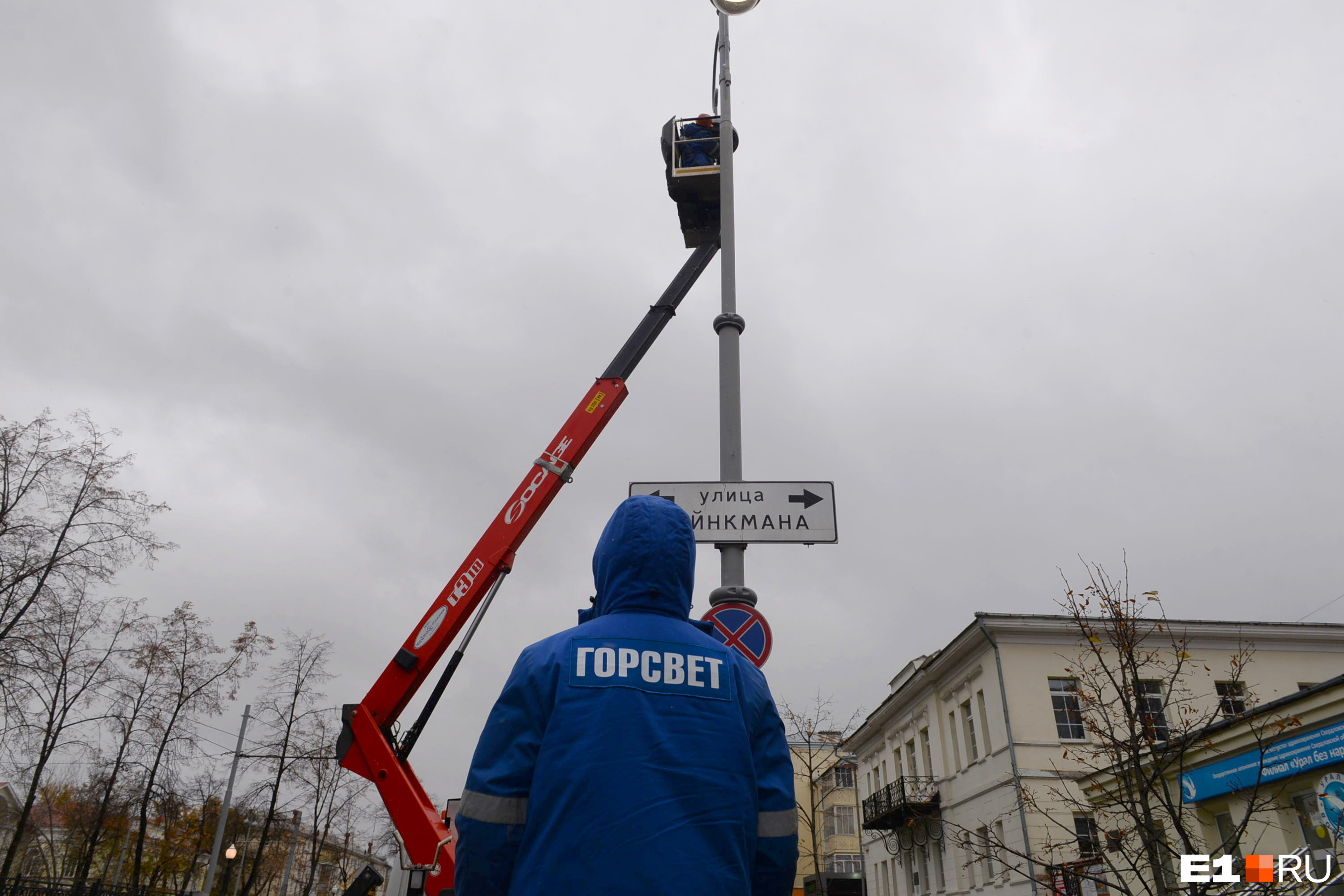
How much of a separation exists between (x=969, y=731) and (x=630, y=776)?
28900 millimetres

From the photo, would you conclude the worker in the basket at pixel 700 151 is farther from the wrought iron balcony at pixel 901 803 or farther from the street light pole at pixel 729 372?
the wrought iron balcony at pixel 901 803

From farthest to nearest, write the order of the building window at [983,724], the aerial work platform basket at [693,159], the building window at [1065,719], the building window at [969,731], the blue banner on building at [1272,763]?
the building window at [969,731]
the building window at [983,724]
the building window at [1065,719]
the blue banner on building at [1272,763]
the aerial work platform basket at [693,159]

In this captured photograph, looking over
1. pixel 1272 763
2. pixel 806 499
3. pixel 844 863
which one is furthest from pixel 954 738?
pixel 844 863

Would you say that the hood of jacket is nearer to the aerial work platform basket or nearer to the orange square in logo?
the aerial work platform basket

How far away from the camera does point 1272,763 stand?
13625mm

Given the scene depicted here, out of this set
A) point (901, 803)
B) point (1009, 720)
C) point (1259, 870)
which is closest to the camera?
point (1259, 870)

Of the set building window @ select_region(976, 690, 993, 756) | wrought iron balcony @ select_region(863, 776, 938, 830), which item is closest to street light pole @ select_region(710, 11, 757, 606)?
building window @ select_region(976, 690, 993, 756)

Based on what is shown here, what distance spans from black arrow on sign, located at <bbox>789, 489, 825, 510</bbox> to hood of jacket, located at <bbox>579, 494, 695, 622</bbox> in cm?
343

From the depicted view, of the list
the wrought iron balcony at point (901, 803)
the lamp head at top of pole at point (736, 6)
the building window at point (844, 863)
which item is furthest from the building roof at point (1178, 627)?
the building window at point (844, 863)

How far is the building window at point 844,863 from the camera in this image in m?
51.7

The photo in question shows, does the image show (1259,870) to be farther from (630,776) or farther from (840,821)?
(840,821)

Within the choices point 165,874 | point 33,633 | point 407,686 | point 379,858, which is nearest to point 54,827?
point 379,858

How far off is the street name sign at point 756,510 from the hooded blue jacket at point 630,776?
3409 mm

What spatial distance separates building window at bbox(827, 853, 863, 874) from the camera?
169 feet
